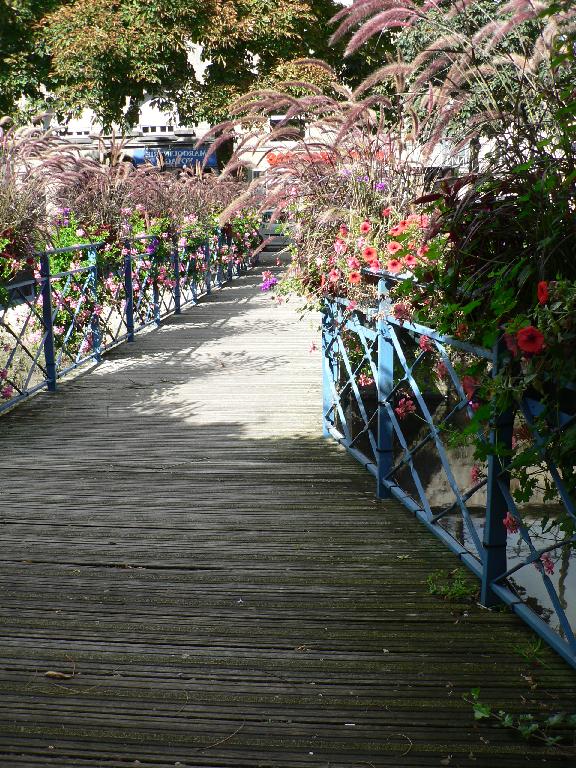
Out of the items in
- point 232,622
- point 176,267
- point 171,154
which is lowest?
point 232,622

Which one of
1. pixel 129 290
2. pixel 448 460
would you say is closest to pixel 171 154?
pixel 129 290

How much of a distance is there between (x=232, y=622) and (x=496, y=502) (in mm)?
1066

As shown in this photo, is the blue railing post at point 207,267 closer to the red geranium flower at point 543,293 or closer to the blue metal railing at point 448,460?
the blue metal railing at point 448,460

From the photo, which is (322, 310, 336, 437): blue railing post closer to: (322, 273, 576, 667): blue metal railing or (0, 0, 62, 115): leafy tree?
(322, 273, 576, 667): blue metal railing

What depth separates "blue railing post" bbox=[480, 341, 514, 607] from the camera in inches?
123

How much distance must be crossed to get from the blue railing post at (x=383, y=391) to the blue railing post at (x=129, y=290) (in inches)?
250

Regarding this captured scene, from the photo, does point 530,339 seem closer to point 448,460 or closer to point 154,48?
point 448,460

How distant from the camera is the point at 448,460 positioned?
19.0 feet

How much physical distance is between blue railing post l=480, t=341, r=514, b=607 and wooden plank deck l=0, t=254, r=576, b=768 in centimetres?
14

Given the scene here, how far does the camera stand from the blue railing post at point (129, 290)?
10.7m

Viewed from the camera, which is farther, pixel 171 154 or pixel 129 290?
pixel 171 154

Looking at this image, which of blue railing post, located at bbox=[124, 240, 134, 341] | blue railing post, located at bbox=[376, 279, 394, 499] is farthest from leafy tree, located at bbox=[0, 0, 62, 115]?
blue railing post, located at bbox=[376, 279, 394, 499]

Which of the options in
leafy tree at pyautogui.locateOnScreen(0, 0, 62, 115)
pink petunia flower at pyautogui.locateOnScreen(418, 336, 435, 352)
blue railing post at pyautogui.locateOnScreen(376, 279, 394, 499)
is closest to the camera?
pink petunia flower at pyautogui.locateOnScreen(418, 336, 435, 352)

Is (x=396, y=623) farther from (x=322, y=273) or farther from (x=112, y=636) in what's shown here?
(x=322, y=273)
